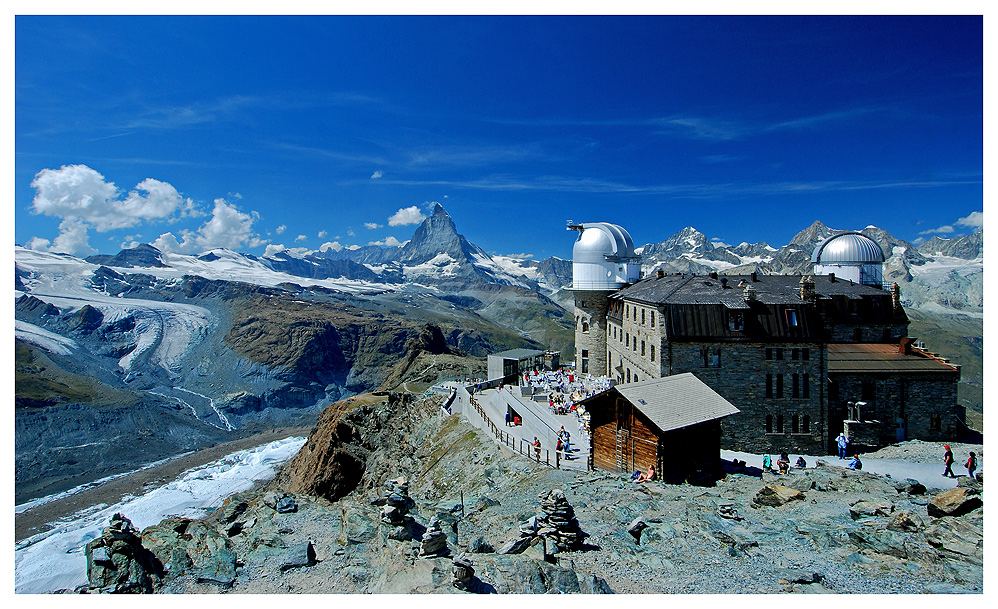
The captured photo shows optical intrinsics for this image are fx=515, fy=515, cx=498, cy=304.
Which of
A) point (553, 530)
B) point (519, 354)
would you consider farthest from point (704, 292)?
point (553, 530)

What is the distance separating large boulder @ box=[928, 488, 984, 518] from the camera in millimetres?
13531

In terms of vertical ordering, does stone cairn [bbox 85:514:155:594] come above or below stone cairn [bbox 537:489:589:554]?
below

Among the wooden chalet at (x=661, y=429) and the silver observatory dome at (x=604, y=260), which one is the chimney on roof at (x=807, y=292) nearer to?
the wooden chalet at (x=661, y=429)

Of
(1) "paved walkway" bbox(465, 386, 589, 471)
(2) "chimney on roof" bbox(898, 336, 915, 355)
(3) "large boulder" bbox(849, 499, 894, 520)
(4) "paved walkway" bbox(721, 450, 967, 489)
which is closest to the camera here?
(3) "large boulder" bbox(849, 499, 894, 520)

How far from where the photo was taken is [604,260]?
4703cm

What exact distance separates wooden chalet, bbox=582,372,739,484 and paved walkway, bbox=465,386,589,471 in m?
2.33

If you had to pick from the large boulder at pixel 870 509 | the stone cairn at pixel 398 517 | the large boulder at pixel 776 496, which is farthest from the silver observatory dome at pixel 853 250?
the stone cairn at pixel 398 517

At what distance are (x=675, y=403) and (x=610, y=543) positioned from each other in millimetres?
9185

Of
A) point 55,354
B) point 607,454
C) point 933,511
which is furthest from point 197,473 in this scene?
point 55,354

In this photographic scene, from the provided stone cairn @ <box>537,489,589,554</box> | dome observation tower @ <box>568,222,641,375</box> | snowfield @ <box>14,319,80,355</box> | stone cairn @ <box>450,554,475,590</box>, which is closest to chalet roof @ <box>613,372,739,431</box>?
stone cairn @ <box>537,489,589,554</box>

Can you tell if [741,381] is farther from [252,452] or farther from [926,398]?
[252,452]

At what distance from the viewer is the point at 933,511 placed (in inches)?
548

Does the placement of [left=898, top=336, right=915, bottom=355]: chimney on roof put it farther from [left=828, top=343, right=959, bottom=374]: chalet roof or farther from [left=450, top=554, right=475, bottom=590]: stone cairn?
[left=450, top=554, right=475, bottom=590]: stone cairn

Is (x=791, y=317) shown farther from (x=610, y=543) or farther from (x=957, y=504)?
(x=610, y=543)
